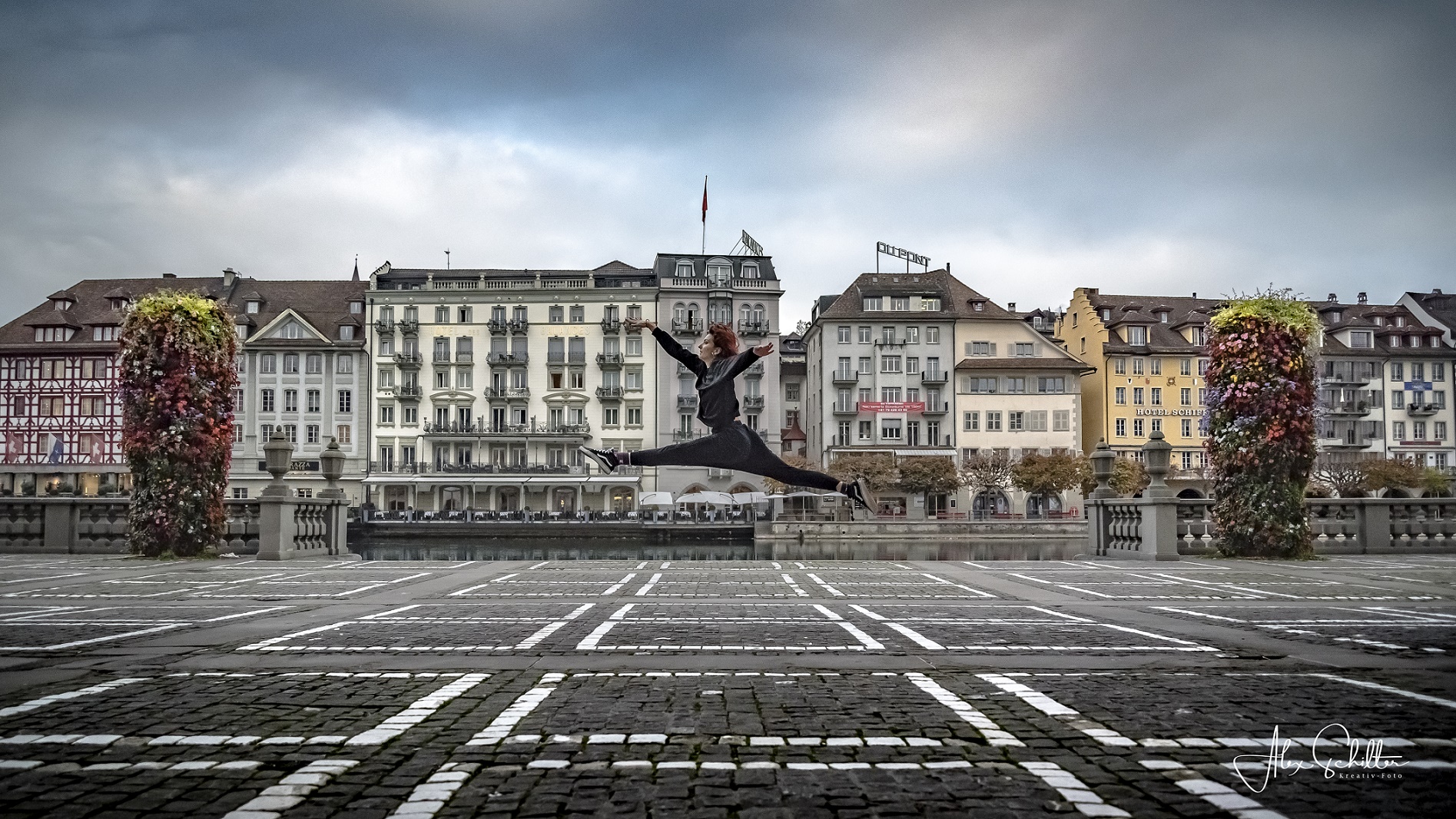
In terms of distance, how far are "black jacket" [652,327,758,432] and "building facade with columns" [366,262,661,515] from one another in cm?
7497

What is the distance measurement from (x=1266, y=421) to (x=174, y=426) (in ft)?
90.7

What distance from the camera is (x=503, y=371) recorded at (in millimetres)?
84250

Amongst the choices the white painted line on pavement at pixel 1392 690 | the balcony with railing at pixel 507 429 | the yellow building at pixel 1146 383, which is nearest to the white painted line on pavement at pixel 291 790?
the white painted line on pavement at pixel 1392 690

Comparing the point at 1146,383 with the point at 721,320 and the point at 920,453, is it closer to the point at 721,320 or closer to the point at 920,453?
the point at 920,453

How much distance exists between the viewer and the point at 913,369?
8369 cm

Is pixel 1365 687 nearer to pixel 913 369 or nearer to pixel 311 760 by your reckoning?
pixel 311 760

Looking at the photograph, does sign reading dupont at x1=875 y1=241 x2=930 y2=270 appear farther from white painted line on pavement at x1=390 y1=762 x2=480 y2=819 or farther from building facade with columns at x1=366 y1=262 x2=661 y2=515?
white painted line on pavement at x1=390 y1=762 x2=480 y2=819

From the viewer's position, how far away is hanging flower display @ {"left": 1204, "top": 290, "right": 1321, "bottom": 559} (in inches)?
1068

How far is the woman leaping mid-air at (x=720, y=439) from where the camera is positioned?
305 inches

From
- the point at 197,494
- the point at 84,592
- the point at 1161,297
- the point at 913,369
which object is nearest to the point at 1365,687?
the point at 84,592

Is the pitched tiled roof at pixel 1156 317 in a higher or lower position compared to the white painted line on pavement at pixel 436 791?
higher

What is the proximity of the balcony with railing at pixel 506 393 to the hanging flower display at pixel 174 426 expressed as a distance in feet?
178

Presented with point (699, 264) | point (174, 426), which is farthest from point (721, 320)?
point (174, 426)
